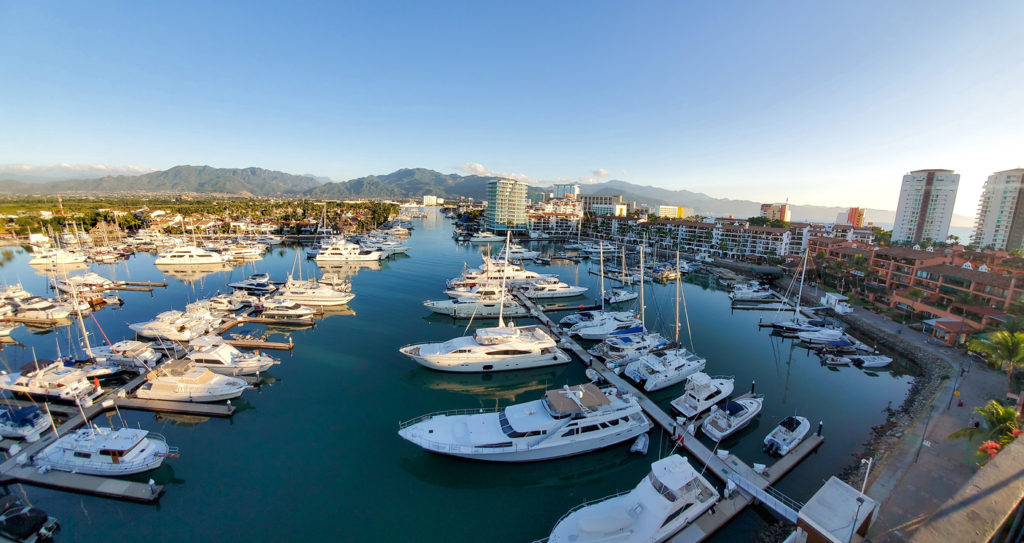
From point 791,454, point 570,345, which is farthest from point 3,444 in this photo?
point 791,454

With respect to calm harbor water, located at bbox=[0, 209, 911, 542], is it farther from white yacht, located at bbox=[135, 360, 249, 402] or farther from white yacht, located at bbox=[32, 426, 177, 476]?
white yacht, located at bbox=[135, 360, 249, 402]

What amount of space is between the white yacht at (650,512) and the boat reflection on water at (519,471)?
10.4ft

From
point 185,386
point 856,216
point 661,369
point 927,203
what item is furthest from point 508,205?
point 856,216

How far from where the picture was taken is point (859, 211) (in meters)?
128

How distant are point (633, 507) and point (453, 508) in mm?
6416

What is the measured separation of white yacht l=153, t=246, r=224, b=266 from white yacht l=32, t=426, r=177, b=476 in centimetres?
4708

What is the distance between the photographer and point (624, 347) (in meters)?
25.8

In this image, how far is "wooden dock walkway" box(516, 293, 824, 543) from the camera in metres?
12.5

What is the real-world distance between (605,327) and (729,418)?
12319mm

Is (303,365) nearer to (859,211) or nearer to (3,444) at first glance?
(3,444)

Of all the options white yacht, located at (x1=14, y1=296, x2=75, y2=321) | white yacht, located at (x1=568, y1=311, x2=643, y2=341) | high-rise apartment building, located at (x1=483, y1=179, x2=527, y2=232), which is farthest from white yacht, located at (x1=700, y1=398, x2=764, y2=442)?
high-rise apartment building, located at (x1=483, y1=179, x2=527, y2=232)

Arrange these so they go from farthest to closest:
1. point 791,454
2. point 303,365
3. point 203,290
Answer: point 203,290
point 303,365
point 791,454

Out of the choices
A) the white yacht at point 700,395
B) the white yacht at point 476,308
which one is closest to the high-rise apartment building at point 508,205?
the white yacht at point 476,308

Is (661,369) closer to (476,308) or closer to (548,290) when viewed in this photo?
(476,308)
